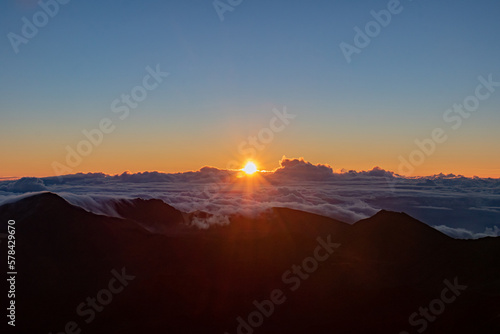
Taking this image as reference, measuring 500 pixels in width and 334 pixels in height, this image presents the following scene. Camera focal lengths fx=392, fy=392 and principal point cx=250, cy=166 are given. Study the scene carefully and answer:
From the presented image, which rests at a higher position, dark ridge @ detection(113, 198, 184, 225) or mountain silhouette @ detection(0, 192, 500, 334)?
dark ridge @ detection(113, 198, 184, 225)

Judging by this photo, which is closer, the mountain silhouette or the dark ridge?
the mountain silhouette

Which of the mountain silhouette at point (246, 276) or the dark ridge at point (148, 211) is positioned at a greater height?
the dark ridge at point (148, 211)

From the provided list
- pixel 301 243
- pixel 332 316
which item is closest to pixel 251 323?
pixel 332 316

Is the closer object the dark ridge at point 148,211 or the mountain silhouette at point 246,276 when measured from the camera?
the mountain silhouette at point 246,276

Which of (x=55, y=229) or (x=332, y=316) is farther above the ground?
(x=55, y=229)

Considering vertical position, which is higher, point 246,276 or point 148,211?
point 148,211

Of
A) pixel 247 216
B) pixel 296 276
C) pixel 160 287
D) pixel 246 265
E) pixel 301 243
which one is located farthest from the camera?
pixel 247 216

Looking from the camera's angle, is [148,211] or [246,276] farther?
[148,211]

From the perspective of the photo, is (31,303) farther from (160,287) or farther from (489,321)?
(489,321)
